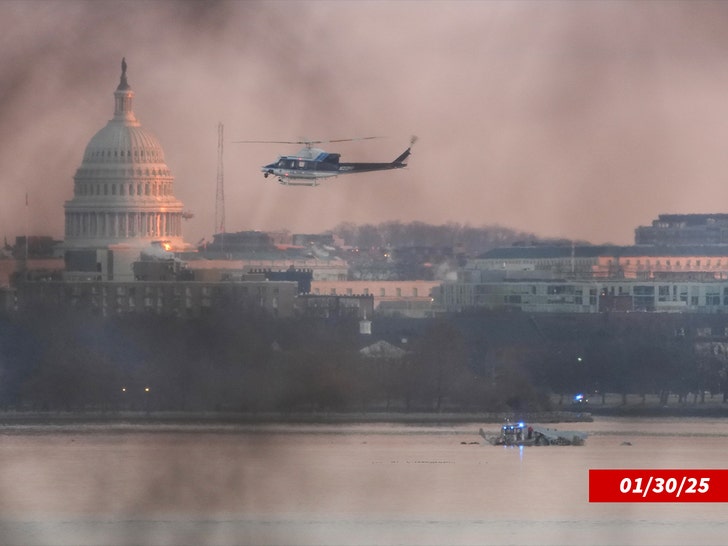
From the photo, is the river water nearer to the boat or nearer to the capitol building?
the boat

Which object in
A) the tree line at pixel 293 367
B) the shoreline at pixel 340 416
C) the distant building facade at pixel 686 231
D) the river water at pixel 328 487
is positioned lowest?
the river water at pixel 328 487

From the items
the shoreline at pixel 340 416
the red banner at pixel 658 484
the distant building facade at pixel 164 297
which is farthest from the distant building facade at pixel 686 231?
the red banner at pixel 658 484

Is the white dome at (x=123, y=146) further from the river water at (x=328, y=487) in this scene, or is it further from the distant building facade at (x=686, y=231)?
the river water at (x=328, y=487)

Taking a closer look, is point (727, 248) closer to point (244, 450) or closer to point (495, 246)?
point (495, 246)

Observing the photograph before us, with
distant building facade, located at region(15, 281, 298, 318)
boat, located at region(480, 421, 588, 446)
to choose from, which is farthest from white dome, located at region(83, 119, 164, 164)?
boat, located at region(480, 421, 588, 446)

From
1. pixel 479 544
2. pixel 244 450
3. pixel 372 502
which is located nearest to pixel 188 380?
pixel 244 450
